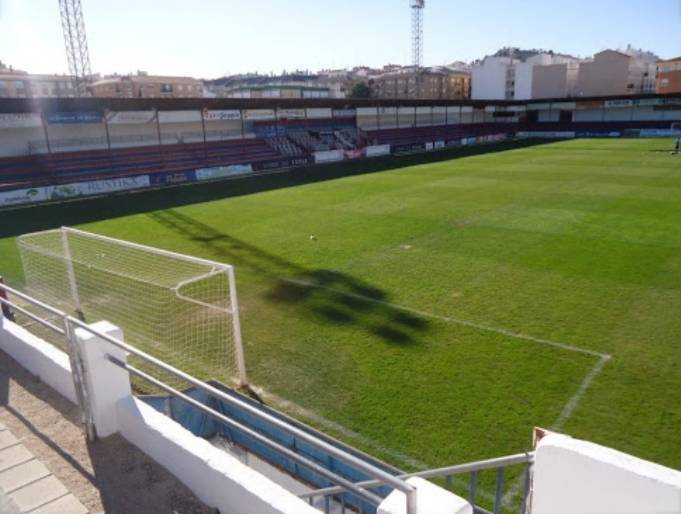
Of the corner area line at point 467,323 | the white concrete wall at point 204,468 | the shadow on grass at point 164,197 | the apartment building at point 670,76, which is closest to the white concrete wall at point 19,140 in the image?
the shadow on grass at point 164,197

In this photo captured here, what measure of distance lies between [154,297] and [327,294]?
12.6 ft

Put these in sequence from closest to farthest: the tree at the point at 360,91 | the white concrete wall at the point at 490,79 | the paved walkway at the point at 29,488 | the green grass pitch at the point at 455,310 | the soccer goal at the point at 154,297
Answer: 1. the paved walkway at the point at 29,488
2. the green grass pitch at the point at 455,310
3. the soccer goal at the point at 154,297
4. the white concrete wall at the point at 490,79
5. the tree at the point at 360,91

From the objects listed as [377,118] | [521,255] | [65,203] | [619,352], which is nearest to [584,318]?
[619,352]

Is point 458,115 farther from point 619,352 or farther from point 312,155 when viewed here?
point 619,352

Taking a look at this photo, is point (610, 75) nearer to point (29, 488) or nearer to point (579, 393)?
point (579, 393)

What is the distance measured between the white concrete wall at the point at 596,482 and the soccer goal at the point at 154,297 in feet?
19.7

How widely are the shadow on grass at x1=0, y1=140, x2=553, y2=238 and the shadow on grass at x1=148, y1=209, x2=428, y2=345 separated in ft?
27.4

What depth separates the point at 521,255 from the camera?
596 inches

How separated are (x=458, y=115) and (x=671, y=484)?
7025 cm

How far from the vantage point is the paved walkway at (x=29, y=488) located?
422cm

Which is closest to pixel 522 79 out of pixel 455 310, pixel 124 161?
pixel 124 161

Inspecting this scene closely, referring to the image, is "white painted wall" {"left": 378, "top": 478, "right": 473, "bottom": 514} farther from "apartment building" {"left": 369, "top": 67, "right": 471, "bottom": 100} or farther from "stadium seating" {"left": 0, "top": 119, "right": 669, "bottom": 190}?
"apartment building" {"left": 369, "top": 67, "right": 471, "bottom": 100}

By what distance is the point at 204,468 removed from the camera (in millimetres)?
4234

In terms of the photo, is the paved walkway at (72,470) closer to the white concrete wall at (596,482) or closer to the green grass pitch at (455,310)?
the white concrete wall at (596,482)
